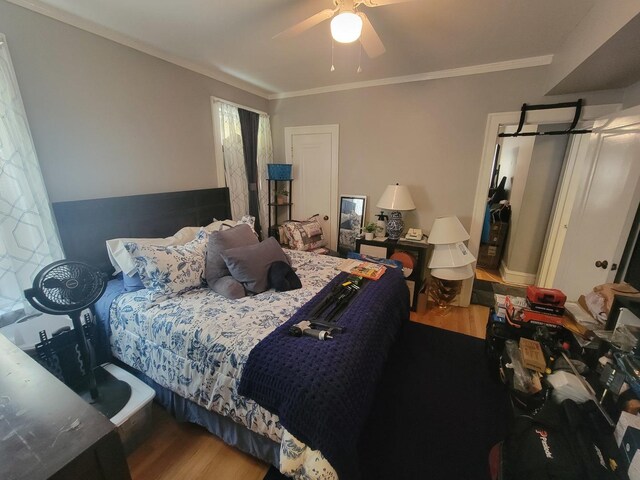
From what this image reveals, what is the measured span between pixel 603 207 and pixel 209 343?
285cm

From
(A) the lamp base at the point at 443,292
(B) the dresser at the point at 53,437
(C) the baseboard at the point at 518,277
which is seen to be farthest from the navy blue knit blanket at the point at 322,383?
(C) the baseboard at the point at 518,277

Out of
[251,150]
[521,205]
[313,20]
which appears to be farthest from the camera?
[521,205]

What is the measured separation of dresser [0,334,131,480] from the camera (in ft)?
1.70

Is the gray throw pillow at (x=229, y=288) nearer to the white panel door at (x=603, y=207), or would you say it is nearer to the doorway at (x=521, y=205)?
the white panel door at (x=603, y=207)

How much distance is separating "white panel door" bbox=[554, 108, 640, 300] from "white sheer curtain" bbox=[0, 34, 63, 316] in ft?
12.4

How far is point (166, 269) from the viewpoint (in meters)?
1.75

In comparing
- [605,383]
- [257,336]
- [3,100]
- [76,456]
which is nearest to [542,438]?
[605,383]

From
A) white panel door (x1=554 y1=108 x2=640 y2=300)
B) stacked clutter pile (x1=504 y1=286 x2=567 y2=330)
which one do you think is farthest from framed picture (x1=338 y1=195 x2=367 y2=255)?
white panel door (x1=554 y1=108 x2=640 y2=300)

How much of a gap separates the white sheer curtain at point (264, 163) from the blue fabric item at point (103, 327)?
1947 mm

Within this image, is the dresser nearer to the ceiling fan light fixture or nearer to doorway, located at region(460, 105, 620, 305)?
the ceiling fan light fixture

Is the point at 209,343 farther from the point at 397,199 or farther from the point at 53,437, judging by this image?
the point at 397,199

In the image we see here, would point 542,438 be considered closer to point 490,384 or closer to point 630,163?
point 490,384

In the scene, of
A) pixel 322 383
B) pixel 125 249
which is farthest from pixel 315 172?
pixel 322 383

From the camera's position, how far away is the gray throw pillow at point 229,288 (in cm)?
179
